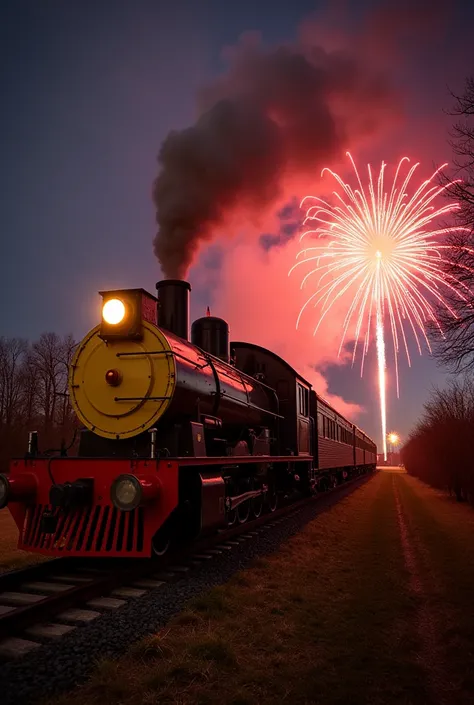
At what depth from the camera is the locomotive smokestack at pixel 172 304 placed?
Result: 305 inches

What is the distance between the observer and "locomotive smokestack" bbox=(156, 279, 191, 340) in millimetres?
7746

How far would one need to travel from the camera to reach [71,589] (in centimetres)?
482

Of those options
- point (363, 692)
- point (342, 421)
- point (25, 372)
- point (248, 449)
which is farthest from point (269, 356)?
point (25, 372)

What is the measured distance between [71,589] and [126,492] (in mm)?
1094

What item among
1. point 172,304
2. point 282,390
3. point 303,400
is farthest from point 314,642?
point 303,400

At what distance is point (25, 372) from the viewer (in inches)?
1390

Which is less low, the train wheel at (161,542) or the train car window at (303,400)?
the train car window at (303,400)

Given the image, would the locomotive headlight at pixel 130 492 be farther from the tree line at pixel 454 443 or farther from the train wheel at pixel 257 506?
the tree line at pixel 454 443

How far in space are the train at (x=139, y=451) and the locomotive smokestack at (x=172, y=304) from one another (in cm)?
2

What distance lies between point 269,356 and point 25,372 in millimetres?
27548

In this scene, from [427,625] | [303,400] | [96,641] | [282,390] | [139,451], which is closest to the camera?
[96,641]

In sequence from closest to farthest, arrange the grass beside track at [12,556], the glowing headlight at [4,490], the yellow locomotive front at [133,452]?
1. the yellow locomotive front at [133,452]
2. the glowing headlight at [4,490]
3. the grass beside track at [12,556]

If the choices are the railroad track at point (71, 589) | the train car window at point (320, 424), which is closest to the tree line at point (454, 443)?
the train car window at point (320, 424)

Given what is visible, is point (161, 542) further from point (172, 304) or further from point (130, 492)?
point (172, 304)
